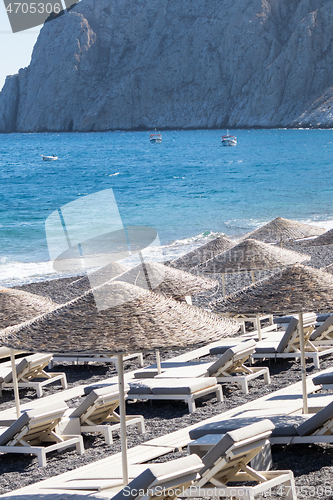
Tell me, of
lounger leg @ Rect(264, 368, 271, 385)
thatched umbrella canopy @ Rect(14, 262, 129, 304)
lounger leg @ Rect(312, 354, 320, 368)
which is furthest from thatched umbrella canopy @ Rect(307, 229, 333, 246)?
lounger leg @ Rect(264, 368, 271, 385)

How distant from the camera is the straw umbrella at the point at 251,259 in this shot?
Result: 9406 mm

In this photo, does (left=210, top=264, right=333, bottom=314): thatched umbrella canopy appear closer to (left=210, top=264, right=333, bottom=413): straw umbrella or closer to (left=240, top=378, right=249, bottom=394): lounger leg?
(left=210, top=264, right=333, bottom=413): straw umbrella

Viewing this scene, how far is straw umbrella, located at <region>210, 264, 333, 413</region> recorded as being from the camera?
4953 mm

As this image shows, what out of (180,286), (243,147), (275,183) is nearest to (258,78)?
(243,147)

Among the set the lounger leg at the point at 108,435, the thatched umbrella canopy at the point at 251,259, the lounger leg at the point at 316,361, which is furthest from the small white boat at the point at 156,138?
the lounger leg at the point at 108,435

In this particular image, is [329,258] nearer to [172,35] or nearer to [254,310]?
[254,310]

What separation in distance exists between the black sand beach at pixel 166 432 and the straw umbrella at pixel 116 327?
4.35ft

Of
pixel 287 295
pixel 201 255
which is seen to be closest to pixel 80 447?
pixel 287 295

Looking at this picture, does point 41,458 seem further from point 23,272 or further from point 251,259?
point 23,272

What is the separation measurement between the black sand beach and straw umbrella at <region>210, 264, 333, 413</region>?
0.67 meters

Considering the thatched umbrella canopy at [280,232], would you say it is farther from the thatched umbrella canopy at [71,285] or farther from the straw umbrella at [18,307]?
the straw umbrella at [18,307]

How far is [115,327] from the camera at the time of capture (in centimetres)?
394

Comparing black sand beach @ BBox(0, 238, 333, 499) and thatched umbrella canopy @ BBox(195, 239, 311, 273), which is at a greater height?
thatched umbrella canopy @ BBox(195, 239, 311, 273)

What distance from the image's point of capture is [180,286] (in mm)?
8234
